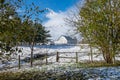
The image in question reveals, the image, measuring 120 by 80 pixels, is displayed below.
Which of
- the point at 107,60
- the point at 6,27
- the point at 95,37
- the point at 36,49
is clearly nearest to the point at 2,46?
the point at 6,27

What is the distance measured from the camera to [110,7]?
21.2m

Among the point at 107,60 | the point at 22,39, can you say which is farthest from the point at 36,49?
the point at 22,39

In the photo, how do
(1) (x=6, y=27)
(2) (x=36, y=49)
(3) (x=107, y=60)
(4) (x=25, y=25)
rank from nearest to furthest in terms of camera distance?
1. (1) (x=6, y=27)
2. (4) (x=25, y=25)
3. (3) (x=107, y=60)
4. (2) (x=36, y=49)

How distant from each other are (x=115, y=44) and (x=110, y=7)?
2.88 m

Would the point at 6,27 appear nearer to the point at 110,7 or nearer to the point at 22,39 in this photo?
the point at 22,39

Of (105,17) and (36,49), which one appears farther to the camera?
(36,49)

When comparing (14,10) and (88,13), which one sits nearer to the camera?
(14,10)

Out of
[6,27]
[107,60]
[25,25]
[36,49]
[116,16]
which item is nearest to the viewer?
[6,27]

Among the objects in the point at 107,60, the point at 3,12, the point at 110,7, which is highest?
the point at 110,7

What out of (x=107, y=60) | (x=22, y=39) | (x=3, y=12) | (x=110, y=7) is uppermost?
(x=110, y=7)

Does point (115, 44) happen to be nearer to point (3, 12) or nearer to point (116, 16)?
point (116, 16)

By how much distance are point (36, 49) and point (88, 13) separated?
27.4m

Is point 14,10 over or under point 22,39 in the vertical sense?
over

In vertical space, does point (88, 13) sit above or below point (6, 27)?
above
